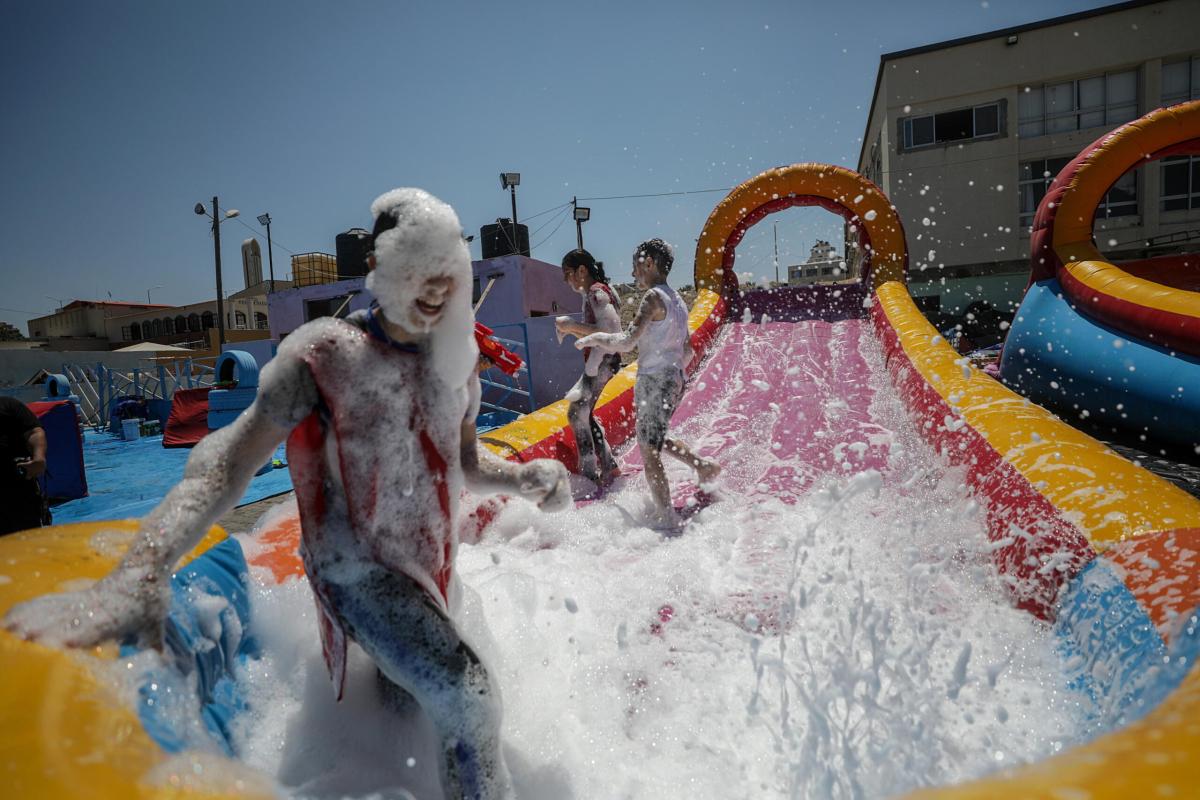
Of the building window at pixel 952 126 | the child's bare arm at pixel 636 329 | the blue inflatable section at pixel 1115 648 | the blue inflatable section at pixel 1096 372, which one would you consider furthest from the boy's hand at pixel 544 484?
the building window at pixel 952 126

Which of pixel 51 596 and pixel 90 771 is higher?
pixel 51 596

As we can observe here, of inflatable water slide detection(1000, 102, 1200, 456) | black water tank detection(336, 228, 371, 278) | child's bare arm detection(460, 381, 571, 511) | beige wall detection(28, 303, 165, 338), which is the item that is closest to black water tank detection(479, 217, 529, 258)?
black water tank detection(336, 228, 371, 278)

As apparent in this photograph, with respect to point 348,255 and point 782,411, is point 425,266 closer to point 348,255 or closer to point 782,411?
point 782,411

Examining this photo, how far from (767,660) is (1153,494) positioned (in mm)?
1469

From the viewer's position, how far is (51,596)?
1.24 m

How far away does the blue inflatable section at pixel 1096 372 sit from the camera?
4.25m

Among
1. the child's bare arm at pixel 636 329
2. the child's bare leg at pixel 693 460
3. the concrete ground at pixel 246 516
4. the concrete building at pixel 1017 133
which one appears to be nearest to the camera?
the child's bare arm at pixel 636 329

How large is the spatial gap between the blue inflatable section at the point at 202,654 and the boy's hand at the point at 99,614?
0.05 m

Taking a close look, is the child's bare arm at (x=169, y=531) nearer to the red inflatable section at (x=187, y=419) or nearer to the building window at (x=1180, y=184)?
the red inflatable section at (x=187, y=419)

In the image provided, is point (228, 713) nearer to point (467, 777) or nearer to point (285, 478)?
point (467, 777)

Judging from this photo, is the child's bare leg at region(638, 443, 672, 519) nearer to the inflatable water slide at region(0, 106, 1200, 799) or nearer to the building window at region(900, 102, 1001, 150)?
the inflatable water slide at region(0, 106, 1200, 799)

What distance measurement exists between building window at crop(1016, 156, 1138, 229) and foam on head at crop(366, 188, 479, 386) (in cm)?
2121

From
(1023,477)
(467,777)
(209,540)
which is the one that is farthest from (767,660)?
(209,540)

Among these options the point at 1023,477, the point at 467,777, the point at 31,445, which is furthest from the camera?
the point at 31,445
